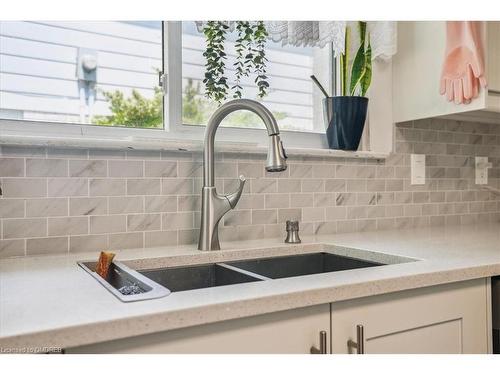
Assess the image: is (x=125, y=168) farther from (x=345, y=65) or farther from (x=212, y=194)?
(x=345, y=65)

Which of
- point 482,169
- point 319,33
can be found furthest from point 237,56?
point 482,169

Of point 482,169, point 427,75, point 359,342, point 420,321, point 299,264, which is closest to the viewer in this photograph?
point 359,342

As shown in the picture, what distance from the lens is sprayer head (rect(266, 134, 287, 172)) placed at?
1.27m

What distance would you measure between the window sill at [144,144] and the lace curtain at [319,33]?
0.38 m

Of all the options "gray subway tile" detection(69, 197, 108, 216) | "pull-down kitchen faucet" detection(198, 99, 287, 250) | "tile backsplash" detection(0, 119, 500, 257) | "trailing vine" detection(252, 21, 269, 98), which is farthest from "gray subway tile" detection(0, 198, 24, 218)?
"trailing vine" detection(252, 21, 269, 98)

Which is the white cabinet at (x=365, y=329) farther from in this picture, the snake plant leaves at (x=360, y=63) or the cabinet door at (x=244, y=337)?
the snake plant leaves at (x=360, y=63)

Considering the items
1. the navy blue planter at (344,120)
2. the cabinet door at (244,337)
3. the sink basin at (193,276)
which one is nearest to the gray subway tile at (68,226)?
the sink basin at (193,276)

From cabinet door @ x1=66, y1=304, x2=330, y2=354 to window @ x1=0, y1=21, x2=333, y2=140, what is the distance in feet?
2.91

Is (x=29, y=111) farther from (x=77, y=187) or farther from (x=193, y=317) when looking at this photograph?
(x=193, y=317)

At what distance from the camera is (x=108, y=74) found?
1494 millimetres

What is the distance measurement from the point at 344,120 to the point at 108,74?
2.86 ft

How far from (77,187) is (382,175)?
1236mm

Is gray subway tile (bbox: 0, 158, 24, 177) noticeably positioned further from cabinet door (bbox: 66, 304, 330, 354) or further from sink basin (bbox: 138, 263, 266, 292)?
cabinet door (bbox: 66, 304, 330, 354)
